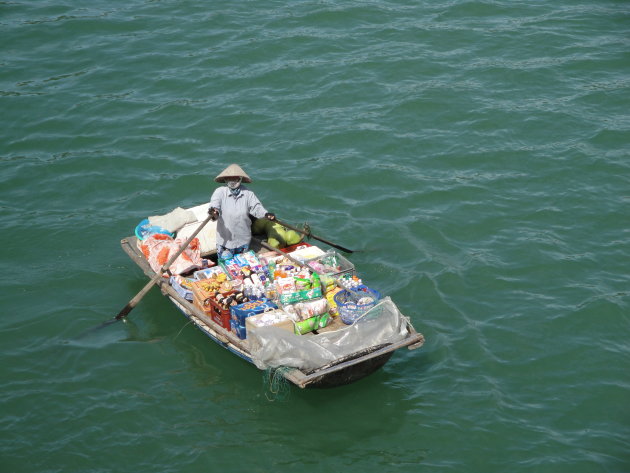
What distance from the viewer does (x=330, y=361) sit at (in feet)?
27.8

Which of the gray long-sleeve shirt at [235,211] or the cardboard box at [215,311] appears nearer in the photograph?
the cardboard box at [215,311]

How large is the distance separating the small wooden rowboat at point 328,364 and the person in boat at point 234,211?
3.77ft

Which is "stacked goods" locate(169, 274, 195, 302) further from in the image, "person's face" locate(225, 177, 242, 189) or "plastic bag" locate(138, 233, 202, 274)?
"person's face" locate(225, 177, 242, 189)

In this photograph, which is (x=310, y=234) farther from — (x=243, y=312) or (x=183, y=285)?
(x=243, y=312)

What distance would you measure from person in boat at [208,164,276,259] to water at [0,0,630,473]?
4.37ft

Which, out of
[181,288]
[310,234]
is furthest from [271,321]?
[310,234]

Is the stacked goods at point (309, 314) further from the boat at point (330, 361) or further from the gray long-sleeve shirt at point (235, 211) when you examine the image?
the gray long-sleeve shirt at point (235, 211)

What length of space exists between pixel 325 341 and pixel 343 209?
4.46 metres

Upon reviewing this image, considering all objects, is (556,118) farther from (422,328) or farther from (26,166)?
(26,166)

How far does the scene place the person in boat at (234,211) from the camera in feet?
34.4

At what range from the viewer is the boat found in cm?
836

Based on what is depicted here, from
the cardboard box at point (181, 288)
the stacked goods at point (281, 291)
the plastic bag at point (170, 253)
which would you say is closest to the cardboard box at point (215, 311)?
the stacked goods at point (281, 291)

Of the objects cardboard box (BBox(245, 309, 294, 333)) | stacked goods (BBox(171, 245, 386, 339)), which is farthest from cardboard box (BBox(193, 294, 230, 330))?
cardboard box (BBox(245, 309, 294, 333))

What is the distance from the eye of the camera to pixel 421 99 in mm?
15320
